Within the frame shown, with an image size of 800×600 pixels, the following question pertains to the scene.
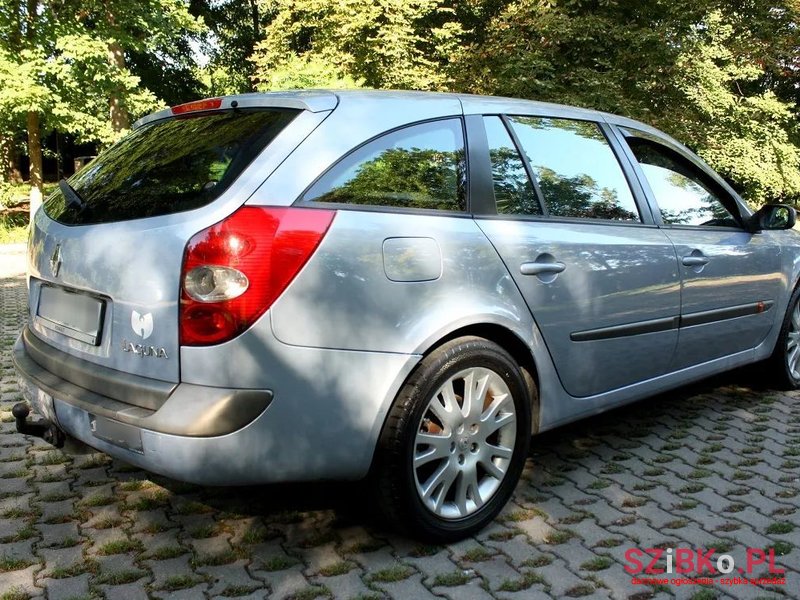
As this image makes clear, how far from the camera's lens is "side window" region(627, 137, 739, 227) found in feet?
12.3

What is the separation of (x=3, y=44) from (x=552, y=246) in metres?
14.0

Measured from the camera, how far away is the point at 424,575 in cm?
254

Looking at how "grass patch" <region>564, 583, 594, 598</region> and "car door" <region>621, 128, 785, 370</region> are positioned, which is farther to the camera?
"car door" <region>621, 128, 785, 370</region>

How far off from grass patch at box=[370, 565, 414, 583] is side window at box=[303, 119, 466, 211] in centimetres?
126

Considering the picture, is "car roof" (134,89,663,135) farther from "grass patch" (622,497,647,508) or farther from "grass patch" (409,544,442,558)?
"grass patch" (622,497,647,508)

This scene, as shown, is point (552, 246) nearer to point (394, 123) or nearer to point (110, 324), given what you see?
point (394, 123)

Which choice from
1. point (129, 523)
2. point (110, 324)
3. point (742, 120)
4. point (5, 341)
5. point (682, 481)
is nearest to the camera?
point (110, 324)

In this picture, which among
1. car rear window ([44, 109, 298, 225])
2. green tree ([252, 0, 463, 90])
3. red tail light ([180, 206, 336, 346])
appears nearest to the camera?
red tail light ([180, 206, 336, 346])

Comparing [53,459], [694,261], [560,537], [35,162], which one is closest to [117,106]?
[35,162]

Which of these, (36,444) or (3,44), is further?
(3,44)

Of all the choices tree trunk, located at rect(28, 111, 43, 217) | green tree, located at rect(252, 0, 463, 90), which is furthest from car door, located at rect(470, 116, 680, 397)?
tree trunk, located at rect(28, 111, 43, 217)

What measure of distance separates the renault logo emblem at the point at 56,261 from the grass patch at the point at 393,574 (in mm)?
1551

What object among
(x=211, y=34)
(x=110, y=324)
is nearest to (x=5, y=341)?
(x=110, y=324)

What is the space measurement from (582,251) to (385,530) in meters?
1.40
